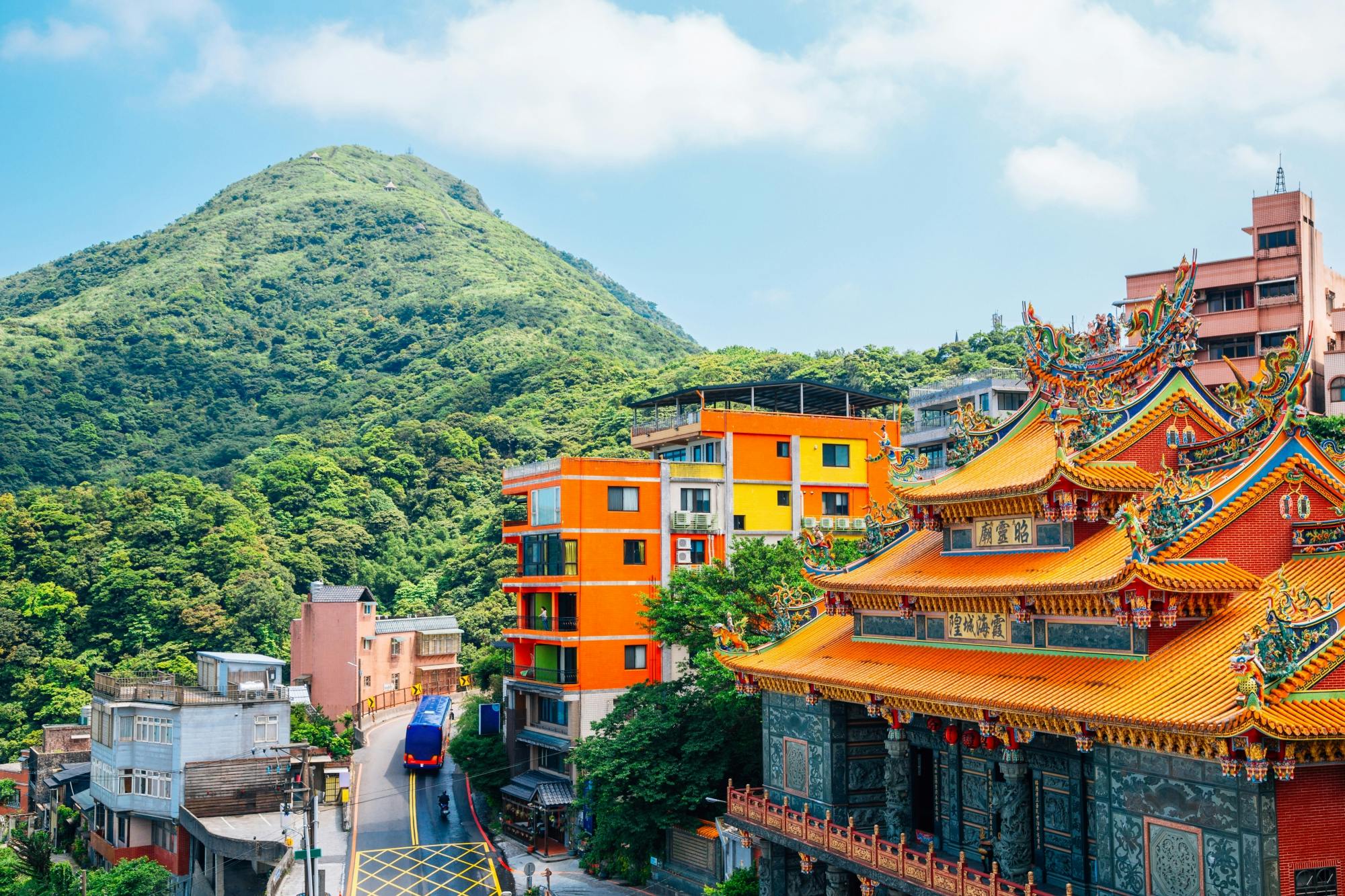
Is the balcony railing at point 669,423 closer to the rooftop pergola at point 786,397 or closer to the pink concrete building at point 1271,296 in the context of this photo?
the rooftop pergola at point 786,397

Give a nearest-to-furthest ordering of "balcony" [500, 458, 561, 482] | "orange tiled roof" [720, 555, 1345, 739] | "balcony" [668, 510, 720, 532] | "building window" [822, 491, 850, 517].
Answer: "orange tiled roof" [720, 555, 1345, 739]
"balcony" [500, 458, 561, 482]
"balcony" [668, 510, 720, 532]
"building window" [822, 491, 850, 517]

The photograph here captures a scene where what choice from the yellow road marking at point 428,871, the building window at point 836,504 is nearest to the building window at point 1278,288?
the building window at point 836,504

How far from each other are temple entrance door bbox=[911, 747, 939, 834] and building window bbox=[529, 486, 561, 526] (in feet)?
70.6

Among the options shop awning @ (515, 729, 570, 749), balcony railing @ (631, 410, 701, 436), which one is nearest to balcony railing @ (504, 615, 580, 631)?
shop awning @ (515, 729, 570, 749)

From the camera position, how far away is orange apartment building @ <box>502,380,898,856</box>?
1767 inches

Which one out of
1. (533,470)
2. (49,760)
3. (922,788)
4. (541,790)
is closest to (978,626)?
(922,788)

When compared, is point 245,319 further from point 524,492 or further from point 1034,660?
point 1034,660

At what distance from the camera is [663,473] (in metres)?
47.0

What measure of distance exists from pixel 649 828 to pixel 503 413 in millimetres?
76458

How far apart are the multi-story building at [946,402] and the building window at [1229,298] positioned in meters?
9.40

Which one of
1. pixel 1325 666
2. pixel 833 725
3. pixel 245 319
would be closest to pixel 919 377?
pixel 833 725

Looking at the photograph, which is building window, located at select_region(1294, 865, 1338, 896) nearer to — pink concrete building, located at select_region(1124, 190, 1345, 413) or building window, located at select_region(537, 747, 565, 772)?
building window, located at select_region(537, 747, 565, 772)

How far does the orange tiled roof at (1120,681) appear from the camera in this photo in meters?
16.5

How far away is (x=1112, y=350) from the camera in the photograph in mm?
24828
